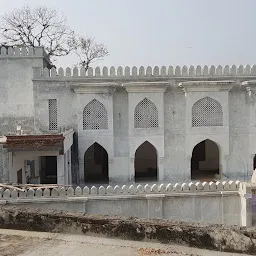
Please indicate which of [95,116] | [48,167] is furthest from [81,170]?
[48,167]

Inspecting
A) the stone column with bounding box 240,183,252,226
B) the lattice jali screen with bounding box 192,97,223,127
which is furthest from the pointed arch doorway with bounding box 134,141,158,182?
the stone column with bounding box 240,183,252,226

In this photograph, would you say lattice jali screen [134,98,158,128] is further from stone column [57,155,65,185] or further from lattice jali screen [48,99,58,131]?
stone column [57,155,65,185]

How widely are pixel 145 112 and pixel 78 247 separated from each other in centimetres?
1198

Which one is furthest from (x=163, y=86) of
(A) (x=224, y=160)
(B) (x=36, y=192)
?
(B) (x=36, y=192)

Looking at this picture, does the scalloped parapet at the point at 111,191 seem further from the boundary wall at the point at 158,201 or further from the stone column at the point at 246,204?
the stone column at the point at 246,204

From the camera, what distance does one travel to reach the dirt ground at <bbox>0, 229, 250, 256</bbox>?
12.2 ft

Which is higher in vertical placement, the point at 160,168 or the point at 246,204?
the point at 160,168

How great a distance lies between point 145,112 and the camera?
15656 millimetres

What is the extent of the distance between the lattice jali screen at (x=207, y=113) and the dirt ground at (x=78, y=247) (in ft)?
40.3

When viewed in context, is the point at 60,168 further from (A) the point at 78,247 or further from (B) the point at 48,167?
(A) the point at 78,247

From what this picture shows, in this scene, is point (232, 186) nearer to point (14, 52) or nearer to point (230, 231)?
point (230, 231)

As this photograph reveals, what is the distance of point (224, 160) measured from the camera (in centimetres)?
1583

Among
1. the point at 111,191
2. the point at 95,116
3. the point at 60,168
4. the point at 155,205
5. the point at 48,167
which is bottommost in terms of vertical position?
the point at 155,205

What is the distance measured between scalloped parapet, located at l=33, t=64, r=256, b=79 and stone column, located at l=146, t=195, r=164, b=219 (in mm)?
6477
